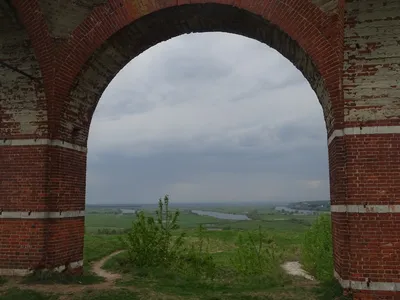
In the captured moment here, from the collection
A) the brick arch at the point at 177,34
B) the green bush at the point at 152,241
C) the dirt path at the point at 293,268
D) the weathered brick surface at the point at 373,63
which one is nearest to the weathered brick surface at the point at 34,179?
the brick arch at the point at 177,34

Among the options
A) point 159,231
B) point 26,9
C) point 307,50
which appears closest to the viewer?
point 307,50

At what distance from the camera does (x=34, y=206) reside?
9.78 m

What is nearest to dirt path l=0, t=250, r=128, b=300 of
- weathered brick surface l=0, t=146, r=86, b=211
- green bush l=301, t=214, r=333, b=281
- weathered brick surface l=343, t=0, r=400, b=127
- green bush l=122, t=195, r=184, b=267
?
weathered brick surface l=0, t=146, r=86, b=211

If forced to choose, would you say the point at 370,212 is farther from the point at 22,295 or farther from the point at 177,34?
the point at 22,295

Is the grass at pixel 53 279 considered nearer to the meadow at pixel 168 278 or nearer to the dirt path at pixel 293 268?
the meadow at pixel 168 278

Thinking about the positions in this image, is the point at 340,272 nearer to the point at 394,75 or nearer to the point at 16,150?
the point at 394,75

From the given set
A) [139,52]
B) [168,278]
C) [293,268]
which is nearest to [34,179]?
[139,52]

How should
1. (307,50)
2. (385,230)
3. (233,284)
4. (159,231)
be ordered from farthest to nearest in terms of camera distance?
(159,231), (233,284), (307,50), (385,230)

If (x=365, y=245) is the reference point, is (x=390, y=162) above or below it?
above

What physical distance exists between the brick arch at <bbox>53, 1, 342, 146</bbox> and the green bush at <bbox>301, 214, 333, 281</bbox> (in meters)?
10.4

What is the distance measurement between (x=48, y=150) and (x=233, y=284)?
5.62m

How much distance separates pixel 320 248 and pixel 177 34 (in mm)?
12489

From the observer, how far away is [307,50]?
28.9 ft

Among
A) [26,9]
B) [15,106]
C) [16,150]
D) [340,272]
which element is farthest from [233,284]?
[26,9]
